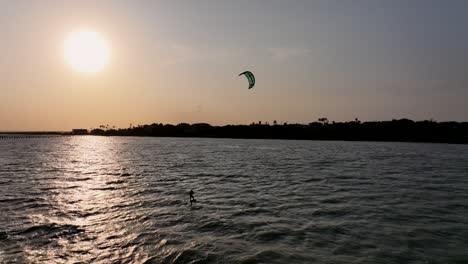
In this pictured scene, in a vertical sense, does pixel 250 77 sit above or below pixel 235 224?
above

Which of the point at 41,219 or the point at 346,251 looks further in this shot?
the point at 41,219

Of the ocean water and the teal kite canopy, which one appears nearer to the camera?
the ocean water

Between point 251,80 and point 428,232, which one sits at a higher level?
point 251,80

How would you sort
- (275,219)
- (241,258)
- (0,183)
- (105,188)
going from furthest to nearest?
(0,183)
(105,188)
(275,219)
(241,258)

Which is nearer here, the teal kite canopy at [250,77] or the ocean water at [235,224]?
the ocean water at [235,224]

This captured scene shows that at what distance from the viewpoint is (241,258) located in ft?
49.9

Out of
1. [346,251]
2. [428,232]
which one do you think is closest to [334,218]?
[428,232]

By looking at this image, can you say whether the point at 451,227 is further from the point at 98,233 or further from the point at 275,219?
the point at 98,233

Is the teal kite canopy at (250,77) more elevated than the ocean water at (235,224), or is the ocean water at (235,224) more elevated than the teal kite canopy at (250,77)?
the teal kite canopy at (250,77)

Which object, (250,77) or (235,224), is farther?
(250,77)

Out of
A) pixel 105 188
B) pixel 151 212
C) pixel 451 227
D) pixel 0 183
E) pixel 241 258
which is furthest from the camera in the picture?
pixel 0 183

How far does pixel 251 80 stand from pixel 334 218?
20694 millimetres

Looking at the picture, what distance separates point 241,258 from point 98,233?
8.00 metres

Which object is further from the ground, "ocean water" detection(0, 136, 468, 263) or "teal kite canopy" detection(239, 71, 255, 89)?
"teal kite canopy" detection(239, 71, 255, 89)
